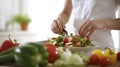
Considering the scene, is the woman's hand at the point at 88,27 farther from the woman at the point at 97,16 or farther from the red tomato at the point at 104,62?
the red tomato at the point at 104,62

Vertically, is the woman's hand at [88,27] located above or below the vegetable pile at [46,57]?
above

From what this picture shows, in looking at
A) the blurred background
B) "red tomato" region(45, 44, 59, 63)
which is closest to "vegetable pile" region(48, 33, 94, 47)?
"red tomato" region(45, 44, 59, 63)

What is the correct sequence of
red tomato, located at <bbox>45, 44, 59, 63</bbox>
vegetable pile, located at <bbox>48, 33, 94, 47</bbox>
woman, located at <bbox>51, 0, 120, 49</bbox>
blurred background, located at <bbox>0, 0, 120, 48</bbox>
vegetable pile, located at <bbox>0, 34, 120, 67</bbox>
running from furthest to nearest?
blurred background, located at <bbox>0, 0, 120, 48</bbox>
woman, located at <bbox>51, 0, 120, 49</bbox>
vegetable pile, located at <bbox>48, 33, 94, 47</bbox>
red tomato, located at <bbox>45, 44, 59, 63</bbox>
vegetable pile, located at <bbox>0, 34, 120, 67</bbox>

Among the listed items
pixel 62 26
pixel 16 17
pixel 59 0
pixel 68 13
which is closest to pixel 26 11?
pixel 16 17

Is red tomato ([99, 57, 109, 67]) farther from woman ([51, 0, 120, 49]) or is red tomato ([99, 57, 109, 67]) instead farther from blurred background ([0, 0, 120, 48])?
blurred background ([0, 0, 120, 48])

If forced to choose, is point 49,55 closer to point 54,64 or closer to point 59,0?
point 54,64

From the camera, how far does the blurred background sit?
3865 millimetres

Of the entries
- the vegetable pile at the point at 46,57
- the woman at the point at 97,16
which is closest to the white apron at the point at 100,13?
the woman at the point at 97,16

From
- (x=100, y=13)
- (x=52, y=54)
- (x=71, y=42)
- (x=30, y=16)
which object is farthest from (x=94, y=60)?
(x=30, y=16)

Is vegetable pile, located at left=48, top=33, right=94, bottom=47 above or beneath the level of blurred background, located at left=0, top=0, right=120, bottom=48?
beneath

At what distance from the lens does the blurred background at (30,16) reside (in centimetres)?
387

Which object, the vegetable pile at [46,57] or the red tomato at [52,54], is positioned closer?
the vegetable pile at [46,57]

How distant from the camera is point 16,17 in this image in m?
4.29

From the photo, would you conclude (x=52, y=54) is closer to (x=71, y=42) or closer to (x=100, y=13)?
(x=71, y=42)
